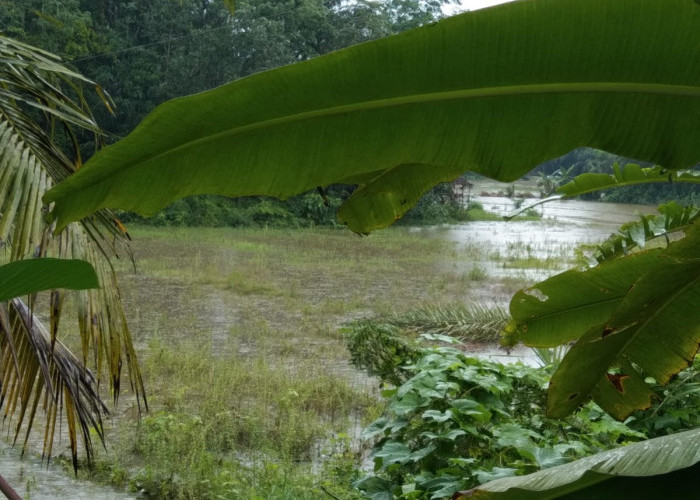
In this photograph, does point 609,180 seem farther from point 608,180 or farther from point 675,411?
point 675,411

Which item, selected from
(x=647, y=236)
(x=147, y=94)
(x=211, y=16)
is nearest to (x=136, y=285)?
(x=647, y=236)

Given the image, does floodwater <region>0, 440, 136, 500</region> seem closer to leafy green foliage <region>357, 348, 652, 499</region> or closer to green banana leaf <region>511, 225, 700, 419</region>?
leafy green foliage <region>357, 348, 652, 499</region>

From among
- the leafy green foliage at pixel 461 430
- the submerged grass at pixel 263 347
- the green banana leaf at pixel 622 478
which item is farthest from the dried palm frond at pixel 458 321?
the green banana leaf at pixel 622 478

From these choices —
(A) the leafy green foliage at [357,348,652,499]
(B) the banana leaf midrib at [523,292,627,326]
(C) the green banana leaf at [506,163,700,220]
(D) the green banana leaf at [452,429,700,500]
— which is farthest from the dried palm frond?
(D) the green banana leaf at [452,429,700,500]

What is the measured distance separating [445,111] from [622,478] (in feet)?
0.91

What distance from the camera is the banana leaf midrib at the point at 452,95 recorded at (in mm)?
509

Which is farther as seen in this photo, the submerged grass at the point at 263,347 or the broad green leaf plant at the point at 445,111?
the submerged grass at the point at 263,347

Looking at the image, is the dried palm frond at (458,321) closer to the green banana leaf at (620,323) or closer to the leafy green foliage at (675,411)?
the leafy green foliage at (675,411)

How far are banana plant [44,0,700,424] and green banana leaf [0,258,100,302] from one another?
14cm

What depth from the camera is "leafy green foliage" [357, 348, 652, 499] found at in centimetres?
135

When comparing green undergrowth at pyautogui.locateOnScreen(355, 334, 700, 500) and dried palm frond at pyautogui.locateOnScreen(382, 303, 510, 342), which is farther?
dried palm frond at pyautogui.locateOnScreen(382, 303, 510, 342)

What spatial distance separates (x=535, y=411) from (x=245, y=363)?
3347 millimetres

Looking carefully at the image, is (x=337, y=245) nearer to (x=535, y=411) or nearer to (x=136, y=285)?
(x=136, y=285)

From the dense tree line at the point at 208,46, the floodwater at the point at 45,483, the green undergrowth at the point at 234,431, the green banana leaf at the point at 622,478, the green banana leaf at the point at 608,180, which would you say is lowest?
the floodwater at the point at 45,483
